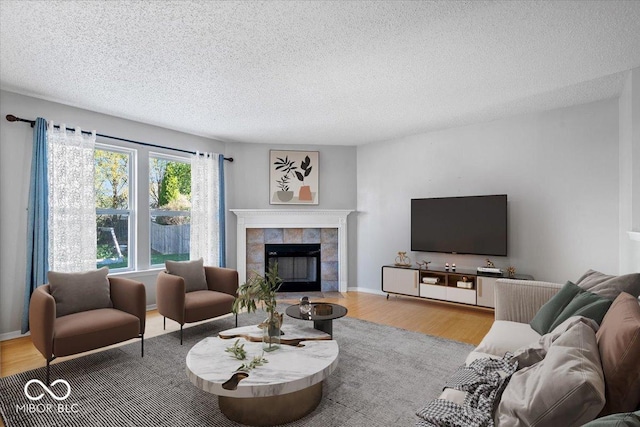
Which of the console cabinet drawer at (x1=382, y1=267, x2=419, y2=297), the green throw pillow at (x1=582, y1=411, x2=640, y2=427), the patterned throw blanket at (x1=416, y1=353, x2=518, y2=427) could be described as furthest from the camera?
the console cabinet drawer at (x1=382, y1=267, x2=419, y2=297)

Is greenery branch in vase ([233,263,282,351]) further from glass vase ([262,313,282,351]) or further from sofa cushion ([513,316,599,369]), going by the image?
sofa cushion ([513,316,599,369])

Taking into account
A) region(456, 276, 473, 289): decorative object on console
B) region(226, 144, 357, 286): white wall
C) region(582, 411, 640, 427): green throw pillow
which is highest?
region(226, 144, 357, 286): white wall

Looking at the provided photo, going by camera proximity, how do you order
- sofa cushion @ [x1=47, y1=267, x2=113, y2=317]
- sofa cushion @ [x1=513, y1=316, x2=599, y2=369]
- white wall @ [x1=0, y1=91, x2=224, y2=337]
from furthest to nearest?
white wall @ [x1=0, y1=91, x2=224, y2=337] < sofa cushion @ [x1=47, y1=267, x2=113, y2=317] < sofa cushion @ [x1=513, y1=316, x2=599, y2=369]

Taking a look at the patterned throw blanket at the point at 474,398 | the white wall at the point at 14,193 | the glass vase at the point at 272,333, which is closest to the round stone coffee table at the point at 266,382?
the glass vase at the point at 272,333

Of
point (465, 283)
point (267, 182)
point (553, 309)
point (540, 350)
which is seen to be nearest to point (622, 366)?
point (540, 350)

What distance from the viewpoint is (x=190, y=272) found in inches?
159

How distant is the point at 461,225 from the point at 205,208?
3986 millimetres

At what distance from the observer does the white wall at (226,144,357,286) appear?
5949mm

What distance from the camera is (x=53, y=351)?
254 cm

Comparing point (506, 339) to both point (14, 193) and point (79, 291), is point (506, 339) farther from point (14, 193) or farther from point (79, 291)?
point (14, 193)

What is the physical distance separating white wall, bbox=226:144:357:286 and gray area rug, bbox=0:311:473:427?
281cm

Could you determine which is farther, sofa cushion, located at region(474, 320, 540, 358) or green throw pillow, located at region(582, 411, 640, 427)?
sofa cushion, located at region(474, 320, 540, 358)

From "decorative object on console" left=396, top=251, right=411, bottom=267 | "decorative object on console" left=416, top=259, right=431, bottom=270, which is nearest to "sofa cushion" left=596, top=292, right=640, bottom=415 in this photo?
"decorative object on console" left=416, top=259, right=431, bottom=270

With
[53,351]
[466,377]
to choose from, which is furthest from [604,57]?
[53,351]
